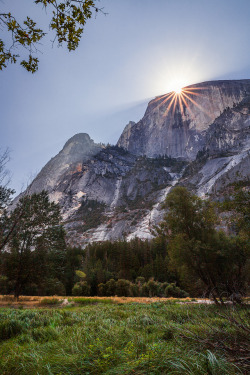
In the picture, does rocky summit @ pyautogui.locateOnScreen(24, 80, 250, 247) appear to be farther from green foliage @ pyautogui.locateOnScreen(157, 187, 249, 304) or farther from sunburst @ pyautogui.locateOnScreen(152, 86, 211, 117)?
green foliage @ pyautogui.locateOnScreen(157, 187, 249, 304)

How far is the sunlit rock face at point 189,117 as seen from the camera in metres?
157

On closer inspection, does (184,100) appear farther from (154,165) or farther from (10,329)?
(10,329)

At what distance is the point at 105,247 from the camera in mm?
64562

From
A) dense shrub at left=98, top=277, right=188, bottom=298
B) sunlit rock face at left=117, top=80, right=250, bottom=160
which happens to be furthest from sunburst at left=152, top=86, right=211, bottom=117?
dense shrub at left=98, top=277, right=188, bottom=298

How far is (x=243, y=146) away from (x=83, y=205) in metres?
117

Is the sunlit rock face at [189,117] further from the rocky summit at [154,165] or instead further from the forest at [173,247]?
the forest at [173,247]

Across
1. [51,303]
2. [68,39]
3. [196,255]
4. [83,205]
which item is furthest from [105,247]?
[83,205]

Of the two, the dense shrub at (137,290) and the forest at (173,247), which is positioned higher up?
the forest at (173,247)

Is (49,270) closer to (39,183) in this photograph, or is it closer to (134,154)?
(39,183)

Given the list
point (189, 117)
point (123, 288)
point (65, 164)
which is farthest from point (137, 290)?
point (189, 117)

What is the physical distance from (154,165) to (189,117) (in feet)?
208

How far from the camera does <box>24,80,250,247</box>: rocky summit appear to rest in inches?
3999

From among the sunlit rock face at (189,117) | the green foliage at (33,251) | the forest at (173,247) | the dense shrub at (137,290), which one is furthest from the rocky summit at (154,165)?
the green foliage at (33,251)

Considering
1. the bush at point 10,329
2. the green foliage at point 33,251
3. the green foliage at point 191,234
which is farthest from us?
the green foliage at point 33,251
